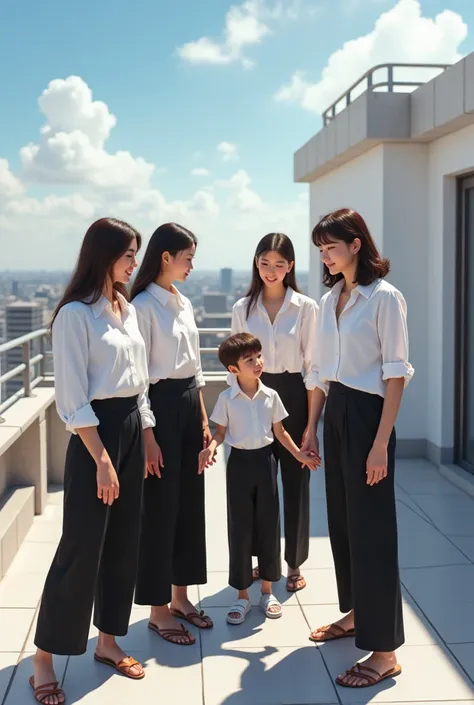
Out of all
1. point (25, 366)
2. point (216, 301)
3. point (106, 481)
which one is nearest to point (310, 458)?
point (106, 481)

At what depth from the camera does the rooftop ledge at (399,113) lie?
5305 mm

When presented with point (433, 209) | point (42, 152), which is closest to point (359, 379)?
point (433, 209)

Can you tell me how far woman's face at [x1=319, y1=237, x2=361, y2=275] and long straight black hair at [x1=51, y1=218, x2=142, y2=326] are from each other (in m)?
0.70

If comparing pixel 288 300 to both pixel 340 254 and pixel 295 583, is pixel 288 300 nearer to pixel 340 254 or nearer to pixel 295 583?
pixel 340 254

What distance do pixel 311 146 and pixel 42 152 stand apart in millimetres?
28731

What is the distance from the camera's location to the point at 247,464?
3.44m

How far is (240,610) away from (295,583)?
46 cm

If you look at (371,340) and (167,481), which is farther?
(167,481)

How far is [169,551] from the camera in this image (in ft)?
10.7

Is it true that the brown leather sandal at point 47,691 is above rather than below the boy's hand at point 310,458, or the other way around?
below

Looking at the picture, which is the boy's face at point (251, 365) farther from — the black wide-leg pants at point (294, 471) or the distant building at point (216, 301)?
the distant building at point (216, 301)

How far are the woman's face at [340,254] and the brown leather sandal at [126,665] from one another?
1.59 m

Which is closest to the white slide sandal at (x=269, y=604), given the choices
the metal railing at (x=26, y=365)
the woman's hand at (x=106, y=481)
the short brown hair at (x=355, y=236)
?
the woman's hand at (x=106, y=481)

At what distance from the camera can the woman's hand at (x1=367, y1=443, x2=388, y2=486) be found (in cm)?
279
